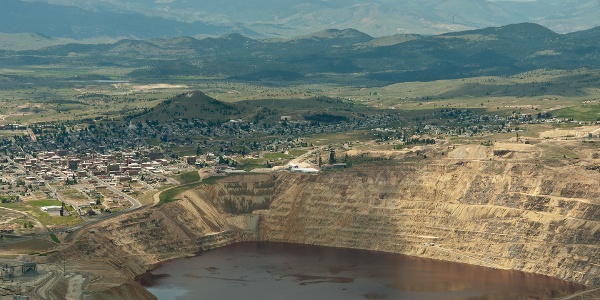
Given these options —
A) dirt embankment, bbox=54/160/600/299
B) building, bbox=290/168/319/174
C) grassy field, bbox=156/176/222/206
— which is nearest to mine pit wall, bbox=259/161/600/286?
dirt embankment, bbox=54/160/600/299

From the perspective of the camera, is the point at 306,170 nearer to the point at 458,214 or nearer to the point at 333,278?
the point at 458,214

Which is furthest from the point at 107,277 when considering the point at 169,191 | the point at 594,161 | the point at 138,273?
the point at 594,161

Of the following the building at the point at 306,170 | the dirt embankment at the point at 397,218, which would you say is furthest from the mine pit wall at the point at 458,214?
the building at the point at 306,170

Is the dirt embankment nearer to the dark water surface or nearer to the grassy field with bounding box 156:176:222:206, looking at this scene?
the grassy field with bounding box 156:176:222:206

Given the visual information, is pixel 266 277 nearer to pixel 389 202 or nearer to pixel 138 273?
pixel 138 273

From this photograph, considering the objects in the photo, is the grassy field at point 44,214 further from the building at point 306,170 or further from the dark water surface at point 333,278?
the building at point 306,170
